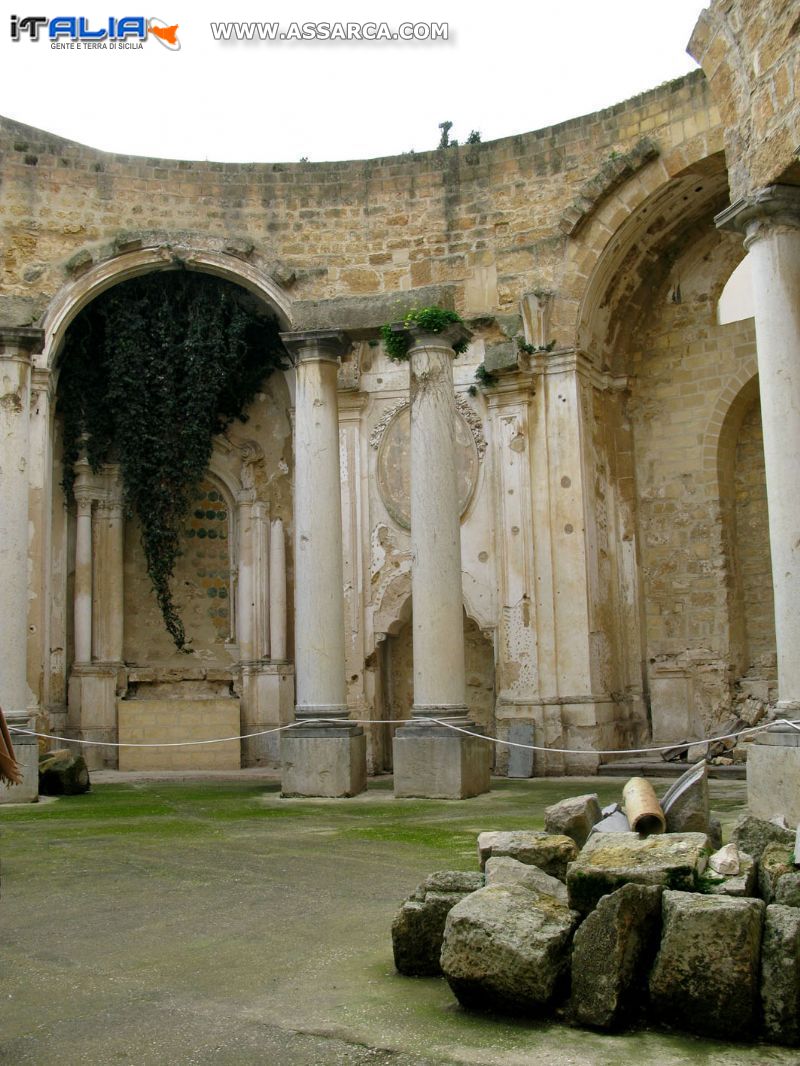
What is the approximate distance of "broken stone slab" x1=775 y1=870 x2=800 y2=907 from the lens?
4.23m

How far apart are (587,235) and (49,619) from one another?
8.54m

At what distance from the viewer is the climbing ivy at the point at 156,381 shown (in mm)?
15734

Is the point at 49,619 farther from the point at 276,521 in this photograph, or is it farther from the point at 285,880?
the point at 285,880

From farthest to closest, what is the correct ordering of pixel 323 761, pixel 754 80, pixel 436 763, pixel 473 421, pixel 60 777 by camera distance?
1. pixel 473 421
2. pixel 60 777
3. pixel 323 761
4. pixel 436 763
5. pixel 754 80

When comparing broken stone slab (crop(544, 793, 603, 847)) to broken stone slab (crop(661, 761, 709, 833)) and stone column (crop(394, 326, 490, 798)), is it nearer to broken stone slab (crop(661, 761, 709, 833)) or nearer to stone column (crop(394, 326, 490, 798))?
broken stone slab (crop(661, 761, 709, 833))

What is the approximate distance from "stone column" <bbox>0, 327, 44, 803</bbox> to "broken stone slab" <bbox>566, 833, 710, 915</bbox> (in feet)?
27.1

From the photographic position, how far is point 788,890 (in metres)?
4.26

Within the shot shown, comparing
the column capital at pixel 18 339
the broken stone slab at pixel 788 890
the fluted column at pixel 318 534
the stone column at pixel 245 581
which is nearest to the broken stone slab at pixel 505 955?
the broken stone slab at pixel 788 890

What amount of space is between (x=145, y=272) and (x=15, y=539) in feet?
16.0

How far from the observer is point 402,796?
11.5 metres

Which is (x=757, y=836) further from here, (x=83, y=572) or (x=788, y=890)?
(x=83, y=572)

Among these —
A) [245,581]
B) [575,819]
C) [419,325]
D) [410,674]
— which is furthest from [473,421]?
[575,819]

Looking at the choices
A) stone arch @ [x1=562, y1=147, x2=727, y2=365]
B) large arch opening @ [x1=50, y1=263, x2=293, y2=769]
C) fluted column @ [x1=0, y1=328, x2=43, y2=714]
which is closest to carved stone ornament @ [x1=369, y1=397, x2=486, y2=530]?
stone arch @ [x1=562, y1=147, x2=727, y2=365]

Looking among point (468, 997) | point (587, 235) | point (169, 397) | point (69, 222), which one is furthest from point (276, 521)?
point (468, 997)
